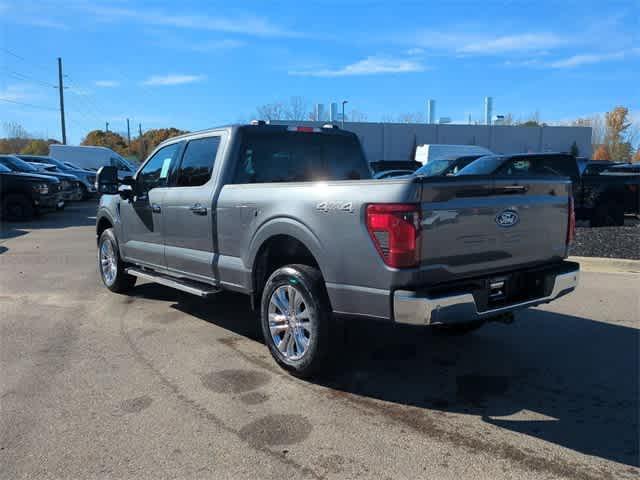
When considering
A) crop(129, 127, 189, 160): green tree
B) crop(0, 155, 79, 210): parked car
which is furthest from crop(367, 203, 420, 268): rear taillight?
crop(129, 127, 189, 160): green tree

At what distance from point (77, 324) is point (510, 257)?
4.40 m

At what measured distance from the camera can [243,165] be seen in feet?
16.4

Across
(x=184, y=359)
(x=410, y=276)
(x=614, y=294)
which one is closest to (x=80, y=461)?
(x=184, y=359)

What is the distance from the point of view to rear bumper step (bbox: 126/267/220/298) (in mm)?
4981

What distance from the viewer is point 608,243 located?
31.1 ft

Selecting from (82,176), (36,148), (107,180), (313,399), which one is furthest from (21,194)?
(36,148)

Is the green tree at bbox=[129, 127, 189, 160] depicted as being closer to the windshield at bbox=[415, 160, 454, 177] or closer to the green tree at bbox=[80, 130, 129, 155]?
the green tree at bbox=[80, 130, 129, 155]

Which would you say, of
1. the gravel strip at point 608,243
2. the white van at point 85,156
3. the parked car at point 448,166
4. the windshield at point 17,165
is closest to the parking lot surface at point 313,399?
the gravel strip at point 608,243

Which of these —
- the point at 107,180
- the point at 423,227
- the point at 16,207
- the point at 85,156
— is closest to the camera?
the point at 423,227

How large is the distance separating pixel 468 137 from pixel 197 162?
166 ft

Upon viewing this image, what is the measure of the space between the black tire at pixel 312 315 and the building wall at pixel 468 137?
48298 millimetres

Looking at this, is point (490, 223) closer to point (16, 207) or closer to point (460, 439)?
point (460, 439)

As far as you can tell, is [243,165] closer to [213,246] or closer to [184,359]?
[213,246]

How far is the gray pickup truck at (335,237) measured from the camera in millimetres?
3402
